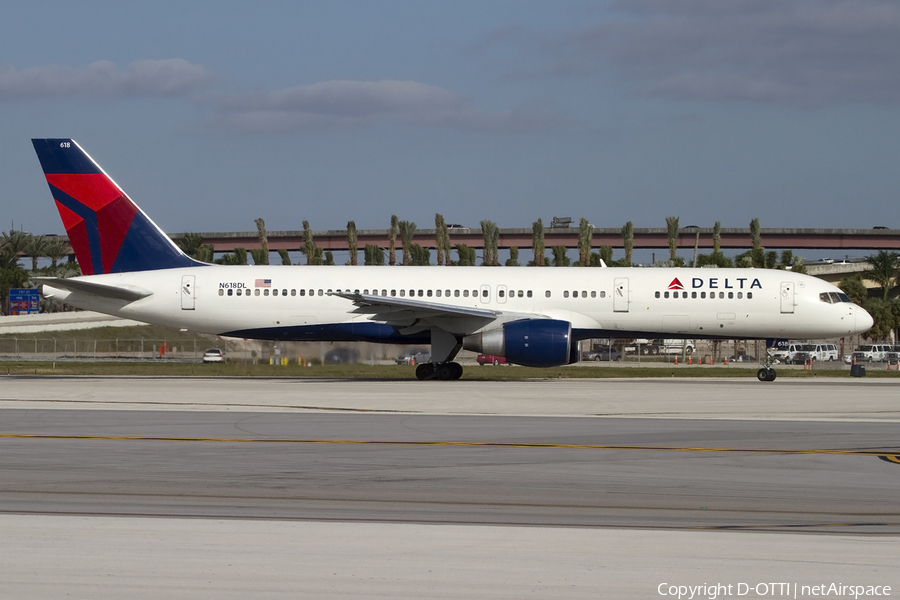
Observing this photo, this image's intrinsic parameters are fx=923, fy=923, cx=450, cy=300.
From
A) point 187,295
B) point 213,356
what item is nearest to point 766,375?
point 187,295

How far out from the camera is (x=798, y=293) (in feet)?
99.4

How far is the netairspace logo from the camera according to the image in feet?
19.8

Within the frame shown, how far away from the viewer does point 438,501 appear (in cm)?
937

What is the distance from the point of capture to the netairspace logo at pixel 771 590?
604 cm

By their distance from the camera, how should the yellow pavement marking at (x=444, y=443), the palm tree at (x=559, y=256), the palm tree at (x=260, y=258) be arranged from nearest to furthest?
the yellow pavement marking at (x=444, y=443)
the palm tree at (x=260, y=258)
the palm tree at (x=559, y=256)

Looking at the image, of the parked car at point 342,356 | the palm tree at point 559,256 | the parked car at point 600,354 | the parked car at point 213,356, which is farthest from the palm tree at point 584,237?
the parked car at point 342,356

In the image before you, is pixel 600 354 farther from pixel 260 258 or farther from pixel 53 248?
pixel 53 248

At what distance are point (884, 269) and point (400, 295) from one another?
6289 centimetres

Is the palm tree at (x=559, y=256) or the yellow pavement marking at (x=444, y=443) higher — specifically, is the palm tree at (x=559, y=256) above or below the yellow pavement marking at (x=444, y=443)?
above

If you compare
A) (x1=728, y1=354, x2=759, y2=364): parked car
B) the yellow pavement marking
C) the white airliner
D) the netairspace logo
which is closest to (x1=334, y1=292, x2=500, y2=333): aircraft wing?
the white airliner

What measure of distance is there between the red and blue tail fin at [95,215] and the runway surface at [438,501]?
13.0 meters

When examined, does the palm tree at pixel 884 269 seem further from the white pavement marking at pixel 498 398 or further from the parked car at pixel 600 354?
the white pavement marking at pixel 498 398

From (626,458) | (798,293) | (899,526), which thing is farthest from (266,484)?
(798,293)

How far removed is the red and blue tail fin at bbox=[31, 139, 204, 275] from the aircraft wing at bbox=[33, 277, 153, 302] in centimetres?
112
